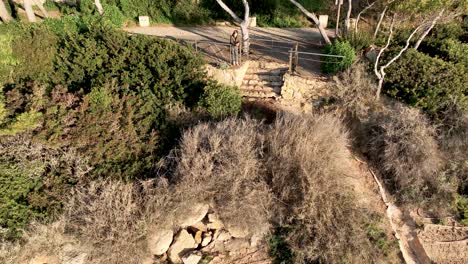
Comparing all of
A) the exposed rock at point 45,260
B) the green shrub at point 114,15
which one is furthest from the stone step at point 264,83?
the green shrub at point 114,15

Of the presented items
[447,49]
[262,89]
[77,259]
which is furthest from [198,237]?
[447,49]

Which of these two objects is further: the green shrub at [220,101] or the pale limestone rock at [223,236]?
the green shrub at [220,101]

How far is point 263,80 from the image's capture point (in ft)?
42.0

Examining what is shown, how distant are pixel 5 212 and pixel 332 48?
11.6 meters

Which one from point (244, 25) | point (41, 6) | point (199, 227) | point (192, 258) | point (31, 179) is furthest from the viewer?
point (41, 6)

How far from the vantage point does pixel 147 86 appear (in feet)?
37.6

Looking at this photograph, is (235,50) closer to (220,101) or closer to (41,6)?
(220,101)

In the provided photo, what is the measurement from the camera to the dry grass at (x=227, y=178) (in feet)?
28.5

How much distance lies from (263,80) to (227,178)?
5203 millimetres

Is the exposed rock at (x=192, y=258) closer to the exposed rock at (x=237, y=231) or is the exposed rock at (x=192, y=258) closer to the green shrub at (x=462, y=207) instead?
the exposed rock at (x=237, y=231)

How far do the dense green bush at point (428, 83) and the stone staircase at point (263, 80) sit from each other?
12.7ft

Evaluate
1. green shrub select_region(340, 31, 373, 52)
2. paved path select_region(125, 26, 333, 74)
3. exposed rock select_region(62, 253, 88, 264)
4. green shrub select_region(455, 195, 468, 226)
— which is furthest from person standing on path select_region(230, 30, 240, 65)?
green shrub select_region(455, 195, 468, 226)

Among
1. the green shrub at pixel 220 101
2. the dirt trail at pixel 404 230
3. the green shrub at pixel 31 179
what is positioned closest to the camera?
the green shrub at pixel 31 179

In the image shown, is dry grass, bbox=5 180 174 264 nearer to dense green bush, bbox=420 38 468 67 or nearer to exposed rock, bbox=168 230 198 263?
exposed rock, bbox=168 230 198 263
